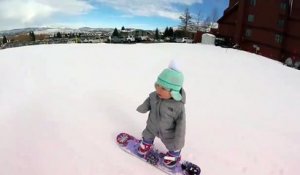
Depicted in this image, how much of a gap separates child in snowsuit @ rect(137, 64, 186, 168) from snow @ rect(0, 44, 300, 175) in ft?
1.07

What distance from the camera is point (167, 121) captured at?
311 centimetres

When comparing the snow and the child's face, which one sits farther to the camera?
the snow

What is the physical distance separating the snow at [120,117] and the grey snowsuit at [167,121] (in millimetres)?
334

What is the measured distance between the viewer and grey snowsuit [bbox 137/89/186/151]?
3.05 meters


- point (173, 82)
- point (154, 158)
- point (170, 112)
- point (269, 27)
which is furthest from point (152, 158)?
point (269, 27)

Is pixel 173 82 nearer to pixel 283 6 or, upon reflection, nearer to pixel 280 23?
pixel 283 6

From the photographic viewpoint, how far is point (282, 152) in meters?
3.75

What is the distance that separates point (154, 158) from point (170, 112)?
55 cm

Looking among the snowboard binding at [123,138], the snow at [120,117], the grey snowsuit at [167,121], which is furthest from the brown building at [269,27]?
the grey snowsuit at [167,121]

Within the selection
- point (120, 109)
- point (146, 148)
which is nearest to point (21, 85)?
point (120, 109)

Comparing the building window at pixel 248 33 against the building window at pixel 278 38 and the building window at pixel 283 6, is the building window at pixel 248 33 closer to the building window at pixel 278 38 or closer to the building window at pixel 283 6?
the building window at pixel 278 38

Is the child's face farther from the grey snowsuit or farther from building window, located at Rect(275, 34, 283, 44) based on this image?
building window, located at Rect(275, 34, 283, 44)

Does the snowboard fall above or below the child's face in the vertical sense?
below

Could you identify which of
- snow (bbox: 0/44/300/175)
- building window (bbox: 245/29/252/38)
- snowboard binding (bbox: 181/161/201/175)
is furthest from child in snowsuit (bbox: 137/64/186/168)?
building window (bbox: 245/29/252/38)
